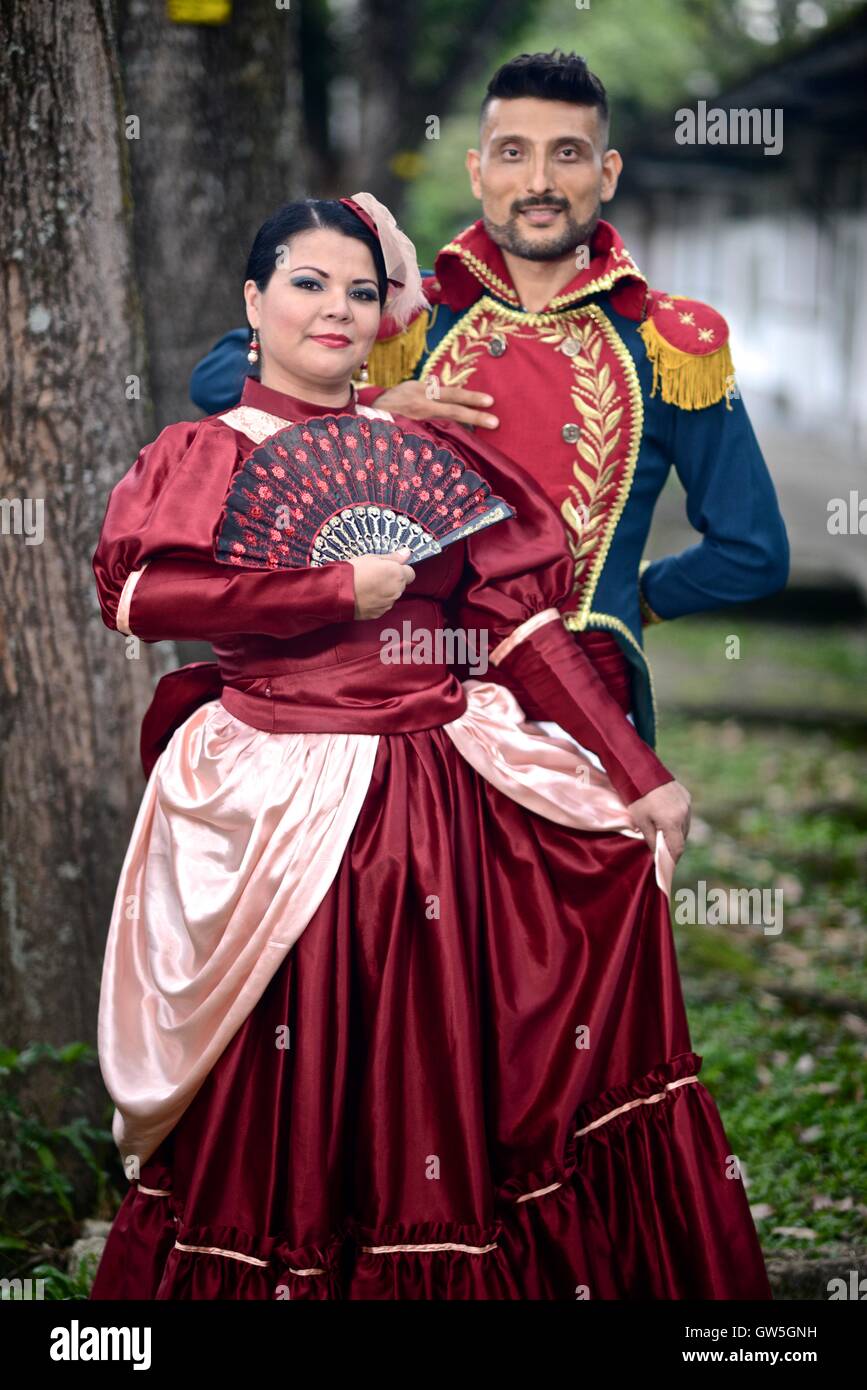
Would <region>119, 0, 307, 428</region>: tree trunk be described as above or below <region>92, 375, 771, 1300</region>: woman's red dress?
above

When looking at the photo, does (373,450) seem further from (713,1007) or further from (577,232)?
(713,1007)

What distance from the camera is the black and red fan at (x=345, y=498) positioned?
234 centimetres

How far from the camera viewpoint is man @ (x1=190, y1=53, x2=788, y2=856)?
2693 mm

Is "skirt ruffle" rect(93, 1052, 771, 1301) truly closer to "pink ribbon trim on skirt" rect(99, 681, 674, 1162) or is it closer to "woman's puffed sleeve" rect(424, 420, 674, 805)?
"pink ribbon trim on skirt" rect(99, 681, 674, 1162)

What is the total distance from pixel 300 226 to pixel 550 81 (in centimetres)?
61

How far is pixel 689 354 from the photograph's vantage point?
275cm

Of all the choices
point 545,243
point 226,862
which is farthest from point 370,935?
point 545,243

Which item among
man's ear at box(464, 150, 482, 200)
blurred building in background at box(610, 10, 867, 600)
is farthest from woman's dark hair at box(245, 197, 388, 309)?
blurred building in background at box(610, 10, 867, 600)

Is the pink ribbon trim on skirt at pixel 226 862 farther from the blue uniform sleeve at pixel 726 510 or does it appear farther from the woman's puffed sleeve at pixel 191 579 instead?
the blue uniform sleeve at pixel 726 510

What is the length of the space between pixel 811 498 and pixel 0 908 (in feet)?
32.7

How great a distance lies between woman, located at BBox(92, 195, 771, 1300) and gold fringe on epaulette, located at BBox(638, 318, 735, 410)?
428 mm

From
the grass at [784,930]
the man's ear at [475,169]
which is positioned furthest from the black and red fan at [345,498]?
the grass at [784,930]

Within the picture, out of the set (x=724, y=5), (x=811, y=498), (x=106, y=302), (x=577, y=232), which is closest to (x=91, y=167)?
(x=106, y=302)

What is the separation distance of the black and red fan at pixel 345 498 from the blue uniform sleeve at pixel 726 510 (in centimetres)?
55
